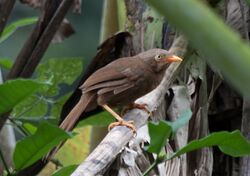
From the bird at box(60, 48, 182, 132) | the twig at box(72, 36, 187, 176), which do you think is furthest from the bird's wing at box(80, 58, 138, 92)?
the twig at box(72, 36, 187, 176)

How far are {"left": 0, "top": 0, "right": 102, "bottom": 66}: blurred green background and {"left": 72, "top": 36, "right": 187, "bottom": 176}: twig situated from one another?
266 cm

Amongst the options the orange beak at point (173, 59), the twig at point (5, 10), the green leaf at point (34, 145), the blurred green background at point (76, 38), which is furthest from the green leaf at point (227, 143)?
the blurred green background at point (76, 38)

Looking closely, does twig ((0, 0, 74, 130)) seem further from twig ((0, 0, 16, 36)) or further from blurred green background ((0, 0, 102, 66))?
blurred green background ((0, 0, 102, 66))

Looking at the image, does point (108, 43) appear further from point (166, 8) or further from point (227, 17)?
point (166, 8)

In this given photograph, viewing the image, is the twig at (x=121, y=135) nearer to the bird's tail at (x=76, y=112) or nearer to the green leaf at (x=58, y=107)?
the bird's tail at (x=76, y=112)

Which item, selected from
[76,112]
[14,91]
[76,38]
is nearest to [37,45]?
[76,112]

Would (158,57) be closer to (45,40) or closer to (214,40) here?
(45,40)

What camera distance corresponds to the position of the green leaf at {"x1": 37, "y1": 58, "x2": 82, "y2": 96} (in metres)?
2.14

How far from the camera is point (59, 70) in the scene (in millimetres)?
2186

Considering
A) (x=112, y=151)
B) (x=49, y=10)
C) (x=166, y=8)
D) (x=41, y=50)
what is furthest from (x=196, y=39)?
(x=49, y=10)

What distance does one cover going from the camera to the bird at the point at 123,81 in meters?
2.09

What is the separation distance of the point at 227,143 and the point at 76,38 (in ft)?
13.4

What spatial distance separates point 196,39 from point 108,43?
1.86 m

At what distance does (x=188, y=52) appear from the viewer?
209cm
